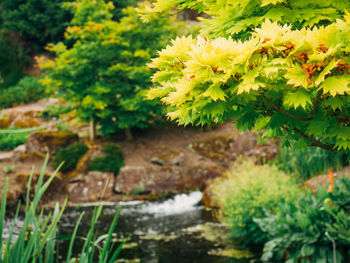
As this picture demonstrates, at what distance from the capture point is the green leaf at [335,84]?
136cm

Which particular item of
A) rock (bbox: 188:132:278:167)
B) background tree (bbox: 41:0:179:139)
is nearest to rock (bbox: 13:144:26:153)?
background tree (bbox: 41:0:179:139)

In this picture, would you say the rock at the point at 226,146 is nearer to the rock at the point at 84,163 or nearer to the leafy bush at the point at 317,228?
the rock at the point at 84,163

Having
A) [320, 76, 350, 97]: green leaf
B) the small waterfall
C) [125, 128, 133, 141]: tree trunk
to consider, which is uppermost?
[320, 76, 350, 97]: green leaf

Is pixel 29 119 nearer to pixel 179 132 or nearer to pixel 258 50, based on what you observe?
pixel 179 132

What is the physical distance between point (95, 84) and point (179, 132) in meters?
4.37

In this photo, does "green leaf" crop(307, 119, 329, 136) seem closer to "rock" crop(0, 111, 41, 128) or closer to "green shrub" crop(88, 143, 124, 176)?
"green shrub" crop(88, 143, 124, 176)

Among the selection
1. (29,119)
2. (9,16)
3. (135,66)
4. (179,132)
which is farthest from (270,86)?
(9,16)

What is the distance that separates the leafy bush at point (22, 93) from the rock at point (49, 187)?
9962 millimetres

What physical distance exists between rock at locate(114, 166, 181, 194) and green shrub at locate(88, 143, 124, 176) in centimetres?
29

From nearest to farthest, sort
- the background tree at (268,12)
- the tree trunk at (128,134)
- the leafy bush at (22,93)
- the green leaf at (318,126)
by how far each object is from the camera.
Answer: the green leaf at (318,126) → the background tree at (268,12) → the tree trunk at (128,134) → the leafy bush at (22,93)

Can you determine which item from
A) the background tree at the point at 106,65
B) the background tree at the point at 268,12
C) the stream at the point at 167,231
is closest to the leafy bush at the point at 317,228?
the stream at the point at 167,231

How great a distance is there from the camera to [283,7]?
1.90 metres

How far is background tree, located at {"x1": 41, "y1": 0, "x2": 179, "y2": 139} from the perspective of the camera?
12867 mm

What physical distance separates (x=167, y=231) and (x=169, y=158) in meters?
5.27
